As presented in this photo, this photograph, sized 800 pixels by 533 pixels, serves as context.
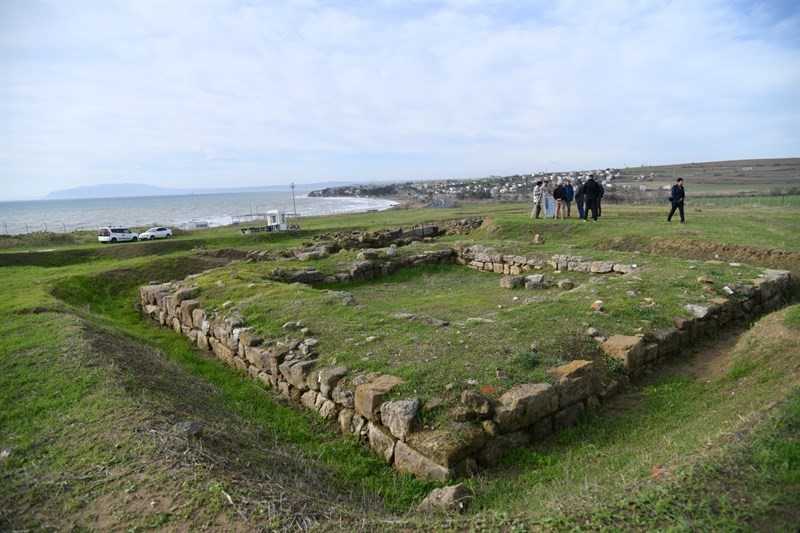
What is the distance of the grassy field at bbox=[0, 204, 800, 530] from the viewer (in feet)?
12.8

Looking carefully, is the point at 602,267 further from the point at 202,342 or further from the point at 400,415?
the point at 202,342

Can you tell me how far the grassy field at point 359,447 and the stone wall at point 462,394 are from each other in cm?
25

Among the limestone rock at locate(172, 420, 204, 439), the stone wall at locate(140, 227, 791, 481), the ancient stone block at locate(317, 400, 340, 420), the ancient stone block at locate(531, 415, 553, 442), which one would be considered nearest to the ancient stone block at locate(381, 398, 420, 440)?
the stone wall at locate(140, 227, 791, 481)

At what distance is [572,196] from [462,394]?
66.1 ft

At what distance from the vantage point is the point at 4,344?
878 centimetres

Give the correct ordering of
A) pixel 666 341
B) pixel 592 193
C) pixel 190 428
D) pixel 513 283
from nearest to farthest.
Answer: pixel 190 428 → pixel 666 341 → pixel 513 283 → pixel 592 193

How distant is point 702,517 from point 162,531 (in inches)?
173

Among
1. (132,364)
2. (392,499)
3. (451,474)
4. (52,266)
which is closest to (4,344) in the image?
(132,364)

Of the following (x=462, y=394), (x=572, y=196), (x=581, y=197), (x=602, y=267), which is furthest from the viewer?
(x=572, y=196)

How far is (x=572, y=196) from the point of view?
23.7 metres

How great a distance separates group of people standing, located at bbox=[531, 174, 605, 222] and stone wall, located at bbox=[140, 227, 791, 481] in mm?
9991

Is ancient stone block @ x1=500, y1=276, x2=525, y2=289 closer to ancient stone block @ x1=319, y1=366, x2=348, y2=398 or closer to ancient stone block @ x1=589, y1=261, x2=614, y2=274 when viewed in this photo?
ancient stone block @ x1=589, y1=261, x2=614, y2=274

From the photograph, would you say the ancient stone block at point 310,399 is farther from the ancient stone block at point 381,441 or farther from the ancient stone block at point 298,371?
the ancient stone block at point 381,441

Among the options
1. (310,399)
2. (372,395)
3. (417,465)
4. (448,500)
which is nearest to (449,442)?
(417,465)
